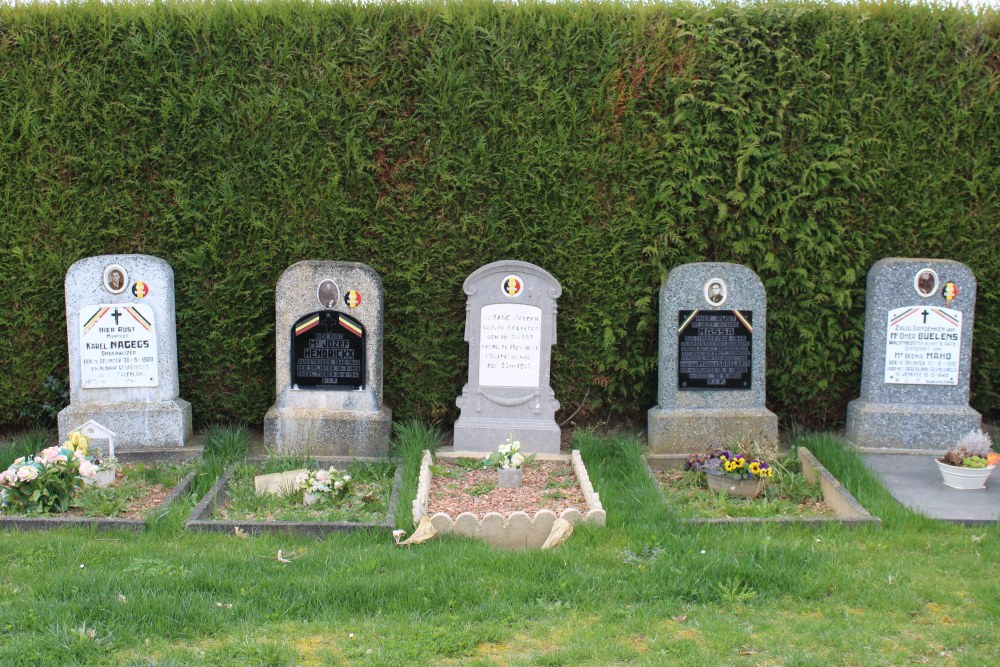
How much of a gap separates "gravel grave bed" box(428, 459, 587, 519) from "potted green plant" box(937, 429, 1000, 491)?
7.54 ft

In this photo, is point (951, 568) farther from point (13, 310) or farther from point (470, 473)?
point (13, 310)

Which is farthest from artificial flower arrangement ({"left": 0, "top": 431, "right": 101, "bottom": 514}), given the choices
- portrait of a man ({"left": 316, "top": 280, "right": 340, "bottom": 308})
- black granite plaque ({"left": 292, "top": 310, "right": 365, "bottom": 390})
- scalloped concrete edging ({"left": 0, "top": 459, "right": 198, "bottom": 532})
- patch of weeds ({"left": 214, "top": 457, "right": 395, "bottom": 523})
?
portrait of a man ({"left": 316, "top": 280, "right": 340, "bottom": 308})

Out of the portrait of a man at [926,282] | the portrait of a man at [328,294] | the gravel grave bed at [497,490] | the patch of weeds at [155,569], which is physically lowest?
the patch of weeds at [155,569]

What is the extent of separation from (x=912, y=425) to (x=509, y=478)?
2.99 m

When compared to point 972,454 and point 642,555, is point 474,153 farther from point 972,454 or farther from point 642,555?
point 972,454

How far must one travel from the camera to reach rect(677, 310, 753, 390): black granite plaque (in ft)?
20.4

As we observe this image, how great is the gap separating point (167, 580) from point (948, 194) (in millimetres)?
5795

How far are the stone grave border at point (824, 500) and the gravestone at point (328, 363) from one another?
76.4 inches

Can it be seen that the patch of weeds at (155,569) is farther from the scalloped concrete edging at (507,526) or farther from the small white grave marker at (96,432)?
the small white grave marker at (96,432)

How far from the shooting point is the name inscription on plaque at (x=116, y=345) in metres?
6.01

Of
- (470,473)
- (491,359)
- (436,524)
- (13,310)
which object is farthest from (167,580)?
(13,310)

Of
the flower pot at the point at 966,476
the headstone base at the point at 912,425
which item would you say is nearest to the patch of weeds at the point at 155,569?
the flower pot at the point at 966,476

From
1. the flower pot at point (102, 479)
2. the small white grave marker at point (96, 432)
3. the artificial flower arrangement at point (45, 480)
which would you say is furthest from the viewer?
the small white grave marker at point (96, 432)

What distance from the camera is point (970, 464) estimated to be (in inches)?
213
